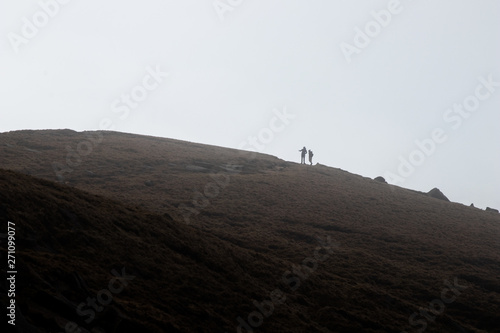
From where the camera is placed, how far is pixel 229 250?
18.0 metres

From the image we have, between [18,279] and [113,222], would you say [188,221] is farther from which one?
[18,279]

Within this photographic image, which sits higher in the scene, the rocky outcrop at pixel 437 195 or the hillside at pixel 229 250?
the rocky outcrop at pixel 437 195

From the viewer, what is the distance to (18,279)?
1030cm

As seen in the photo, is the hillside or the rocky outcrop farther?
the rocky outcrop

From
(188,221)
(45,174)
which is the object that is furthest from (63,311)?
(45,174)

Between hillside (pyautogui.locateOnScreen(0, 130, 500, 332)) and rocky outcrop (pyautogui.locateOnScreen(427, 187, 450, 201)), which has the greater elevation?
rocky outcrop (pyautogui.locateOnScreen(427, 187, 450, 201))

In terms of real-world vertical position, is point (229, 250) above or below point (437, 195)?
below

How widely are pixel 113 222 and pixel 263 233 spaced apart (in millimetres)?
9895

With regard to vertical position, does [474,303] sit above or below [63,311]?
above

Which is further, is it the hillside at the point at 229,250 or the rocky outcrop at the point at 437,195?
the rocky outcrop at the point at 437,195

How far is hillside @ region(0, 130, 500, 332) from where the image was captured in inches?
478

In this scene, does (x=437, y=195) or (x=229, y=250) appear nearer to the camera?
(x=229, y=250)

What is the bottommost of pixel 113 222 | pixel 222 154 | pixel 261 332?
pixel 261 332

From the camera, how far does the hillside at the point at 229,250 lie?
1214 centimetres
